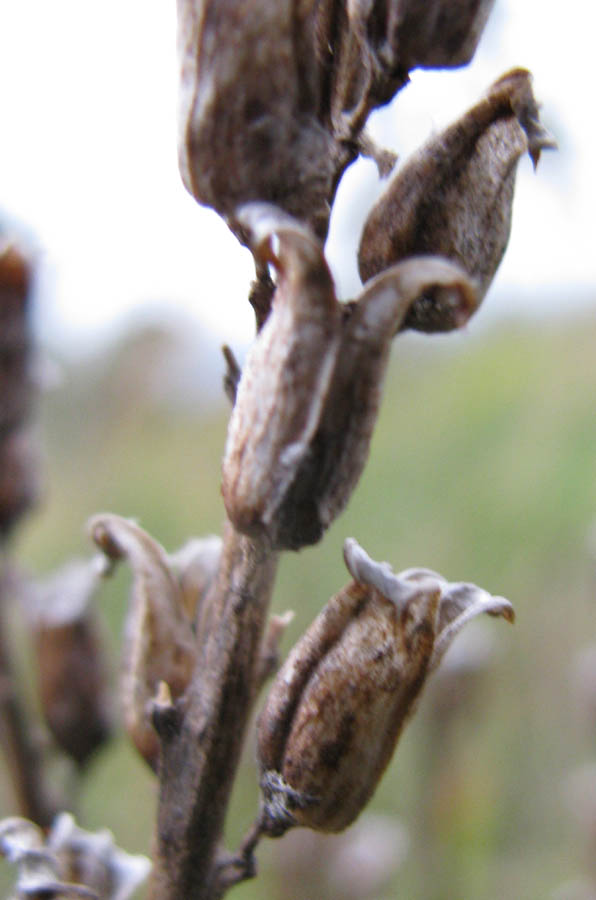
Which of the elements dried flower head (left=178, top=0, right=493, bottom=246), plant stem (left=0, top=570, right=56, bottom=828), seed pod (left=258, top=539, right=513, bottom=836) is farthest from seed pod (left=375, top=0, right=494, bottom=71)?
plant stem (left=0, top=570, right=56, bottom=828)

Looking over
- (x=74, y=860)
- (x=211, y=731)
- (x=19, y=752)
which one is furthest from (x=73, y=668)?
(x=211, y=731)

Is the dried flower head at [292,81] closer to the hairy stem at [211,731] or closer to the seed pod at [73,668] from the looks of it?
the hairy stem at [211,731]

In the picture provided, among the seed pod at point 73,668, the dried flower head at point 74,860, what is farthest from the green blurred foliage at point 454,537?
the dried flower head at point 74,860

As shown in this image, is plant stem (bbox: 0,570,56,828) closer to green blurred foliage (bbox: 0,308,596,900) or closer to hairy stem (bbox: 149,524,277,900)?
hairy stem (bbox: 149,524,277,900)

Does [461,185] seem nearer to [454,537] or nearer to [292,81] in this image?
[292,81]

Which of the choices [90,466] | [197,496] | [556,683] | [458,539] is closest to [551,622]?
[556,683]

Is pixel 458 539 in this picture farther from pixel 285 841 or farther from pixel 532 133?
pixel 532 133
